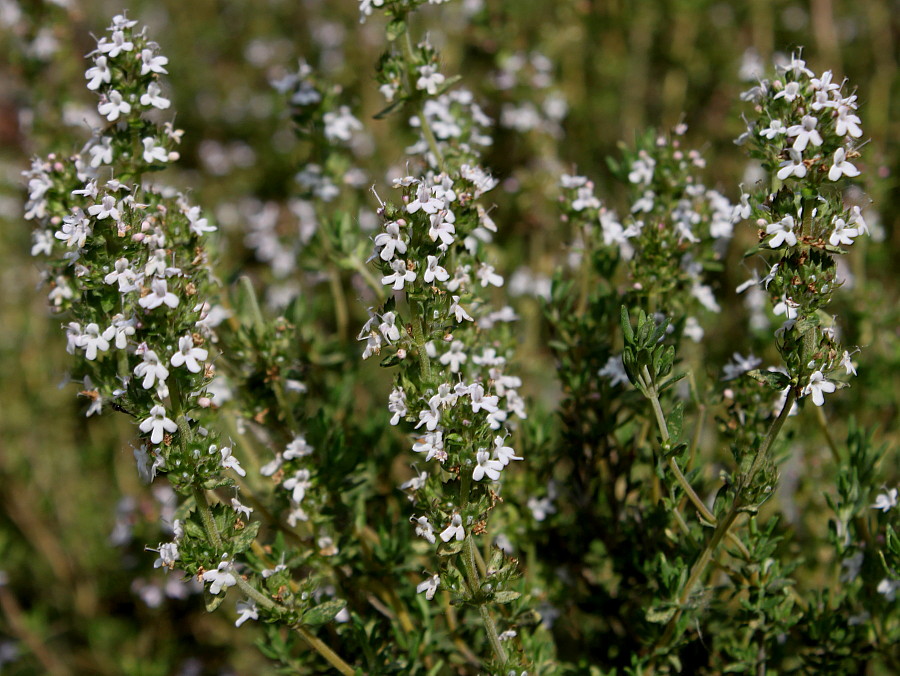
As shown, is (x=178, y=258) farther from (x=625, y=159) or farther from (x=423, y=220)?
(x=625, y=159)

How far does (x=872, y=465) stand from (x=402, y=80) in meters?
2.40

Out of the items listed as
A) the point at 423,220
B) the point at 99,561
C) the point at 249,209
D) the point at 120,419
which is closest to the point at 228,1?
the point at 249,209

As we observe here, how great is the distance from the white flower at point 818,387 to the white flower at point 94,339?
81.4 inches

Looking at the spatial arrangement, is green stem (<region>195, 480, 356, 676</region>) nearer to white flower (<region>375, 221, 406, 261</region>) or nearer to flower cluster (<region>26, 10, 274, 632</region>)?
flower cluster (<region>26, 10, 274, 632</region>)

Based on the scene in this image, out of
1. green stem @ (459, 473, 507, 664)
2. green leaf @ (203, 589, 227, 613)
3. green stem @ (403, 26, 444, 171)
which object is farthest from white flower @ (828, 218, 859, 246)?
green leaf @ (203, 589, 227, 613)

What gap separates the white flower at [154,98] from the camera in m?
2.90

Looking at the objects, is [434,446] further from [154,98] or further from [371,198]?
[371,198]

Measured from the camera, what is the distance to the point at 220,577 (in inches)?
98.4

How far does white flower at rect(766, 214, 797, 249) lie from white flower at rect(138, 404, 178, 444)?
5.99 feet

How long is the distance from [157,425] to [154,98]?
3.97 ft

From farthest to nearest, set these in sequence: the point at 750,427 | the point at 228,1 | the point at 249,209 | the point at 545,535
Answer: the point at 228,1
the point at 249,209
the point at 545,535
the point at 750,427

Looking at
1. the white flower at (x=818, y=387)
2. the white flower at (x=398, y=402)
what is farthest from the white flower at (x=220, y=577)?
the white flower at (x=818, y=387)

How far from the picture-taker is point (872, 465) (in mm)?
3223

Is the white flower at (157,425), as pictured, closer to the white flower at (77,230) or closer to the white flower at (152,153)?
the white flower at (77,230)
